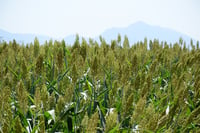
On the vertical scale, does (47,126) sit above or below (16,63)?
below

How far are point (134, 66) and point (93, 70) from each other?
68cm

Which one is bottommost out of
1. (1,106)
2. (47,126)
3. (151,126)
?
(47,126)

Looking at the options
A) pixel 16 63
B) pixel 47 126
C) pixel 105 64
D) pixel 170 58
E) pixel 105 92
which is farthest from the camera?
pixel 170 58

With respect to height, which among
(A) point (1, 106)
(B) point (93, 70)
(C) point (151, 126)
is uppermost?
(B) point (93, 70)

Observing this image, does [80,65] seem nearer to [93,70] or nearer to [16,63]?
[93,70]

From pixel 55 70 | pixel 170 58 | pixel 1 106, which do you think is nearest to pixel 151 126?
pixel 1 106

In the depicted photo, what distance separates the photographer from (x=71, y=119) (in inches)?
84.0

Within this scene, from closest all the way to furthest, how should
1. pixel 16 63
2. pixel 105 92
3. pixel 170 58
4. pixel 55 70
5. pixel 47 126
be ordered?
pixel 47 126, pixel 105 92, pixel 55 70, pixel 16 63, pixel 170 58

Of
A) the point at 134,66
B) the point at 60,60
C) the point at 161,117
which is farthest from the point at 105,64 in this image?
the point at 161,117

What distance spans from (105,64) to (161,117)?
1446 mm

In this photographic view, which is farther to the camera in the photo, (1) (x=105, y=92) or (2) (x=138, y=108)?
(1) (x=105, y=92)

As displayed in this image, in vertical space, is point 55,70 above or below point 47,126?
above

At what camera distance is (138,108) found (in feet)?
4.67

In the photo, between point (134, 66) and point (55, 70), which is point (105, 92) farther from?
point (55, 70)
